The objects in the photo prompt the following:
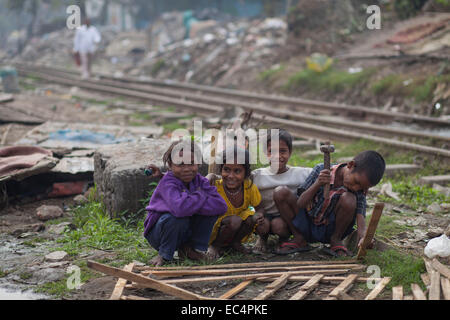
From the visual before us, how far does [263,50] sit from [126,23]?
21036 mm

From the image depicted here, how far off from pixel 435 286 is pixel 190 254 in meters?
1.83

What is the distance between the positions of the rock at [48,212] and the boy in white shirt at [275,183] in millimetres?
2440

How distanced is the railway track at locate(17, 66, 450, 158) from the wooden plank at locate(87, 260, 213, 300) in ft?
12.9

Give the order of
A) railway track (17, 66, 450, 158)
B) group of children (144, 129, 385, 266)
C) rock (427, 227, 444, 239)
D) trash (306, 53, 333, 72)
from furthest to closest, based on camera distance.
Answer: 1. trash (306, 53, 333, 72)
2. railway track (17, 66, 450, 158)
3. rock (427, 227, 444, 239)
4. group of children (144, 129, 385, 266)

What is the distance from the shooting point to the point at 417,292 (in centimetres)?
327

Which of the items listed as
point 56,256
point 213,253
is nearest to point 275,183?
point 213,253

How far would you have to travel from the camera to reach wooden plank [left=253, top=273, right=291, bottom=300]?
336 cm

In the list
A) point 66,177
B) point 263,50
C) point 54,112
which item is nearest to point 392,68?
point 263,50

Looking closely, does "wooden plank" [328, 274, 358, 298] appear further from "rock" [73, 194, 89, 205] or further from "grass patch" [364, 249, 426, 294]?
"rock" [73, 194, 89, 205]

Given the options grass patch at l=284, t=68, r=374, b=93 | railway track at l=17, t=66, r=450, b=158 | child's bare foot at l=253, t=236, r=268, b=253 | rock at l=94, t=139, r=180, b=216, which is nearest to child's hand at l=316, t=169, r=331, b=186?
child's bare foot at l=253, t=236, r=268, b=253

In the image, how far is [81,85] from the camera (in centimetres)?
1623

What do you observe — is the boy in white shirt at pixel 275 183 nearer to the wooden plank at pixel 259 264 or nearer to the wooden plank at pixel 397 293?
the wooden plank at pixel 259 264

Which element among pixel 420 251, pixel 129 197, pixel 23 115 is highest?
pixel 23 115

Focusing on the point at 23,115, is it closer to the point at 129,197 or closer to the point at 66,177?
the point at 66,177
